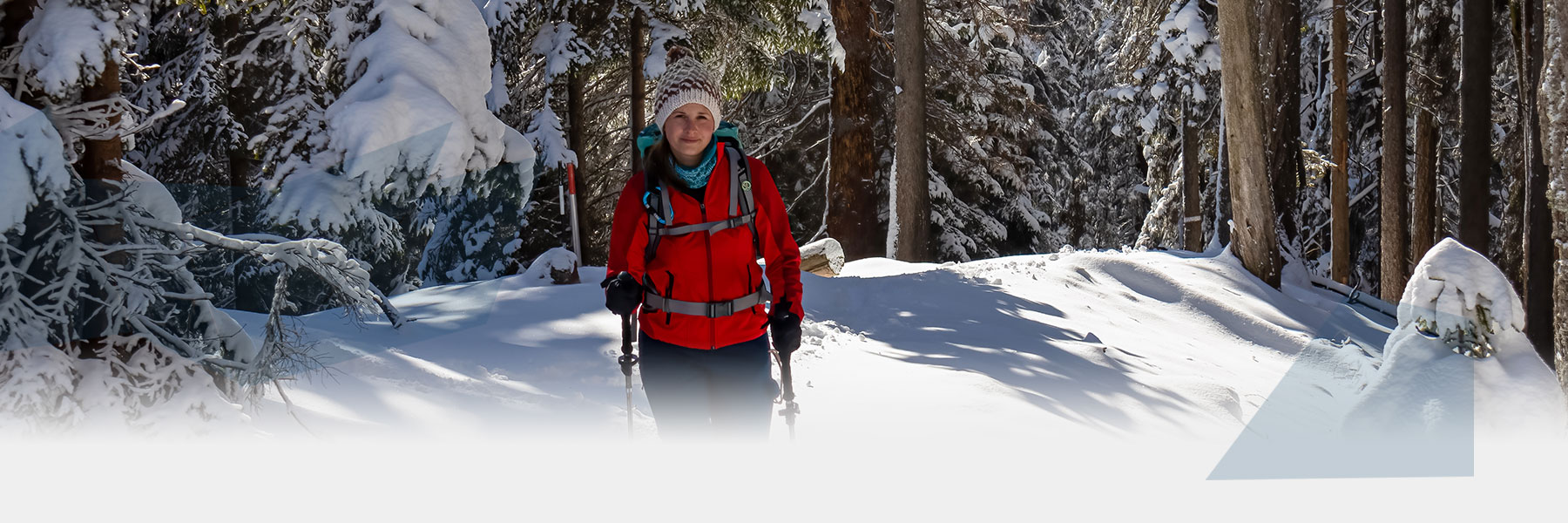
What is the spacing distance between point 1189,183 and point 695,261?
2114 cm

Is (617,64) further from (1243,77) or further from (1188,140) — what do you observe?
(1188,140)

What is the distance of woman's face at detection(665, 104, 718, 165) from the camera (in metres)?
3.40

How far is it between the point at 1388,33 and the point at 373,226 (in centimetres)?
1460

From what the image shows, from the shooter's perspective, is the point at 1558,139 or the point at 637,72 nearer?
the point at 1558,139

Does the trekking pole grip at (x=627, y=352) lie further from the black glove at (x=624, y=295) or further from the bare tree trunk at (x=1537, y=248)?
the bare tree trunk at (x=1537, y=248)

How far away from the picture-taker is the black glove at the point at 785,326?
11.5 feet

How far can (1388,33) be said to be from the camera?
15.2 meters

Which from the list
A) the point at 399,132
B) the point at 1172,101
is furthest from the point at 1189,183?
the point at 399,132

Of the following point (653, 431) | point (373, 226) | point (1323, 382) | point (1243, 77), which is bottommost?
point (1323, 382)

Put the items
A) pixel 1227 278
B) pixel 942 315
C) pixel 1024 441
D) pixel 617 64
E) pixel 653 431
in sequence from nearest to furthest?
1. pixel 1024 441
2. pixel 653 431
3. pixel 942 315
4. pixel 1227 278
5. pixel 617 64

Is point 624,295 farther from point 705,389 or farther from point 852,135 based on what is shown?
point 852,135

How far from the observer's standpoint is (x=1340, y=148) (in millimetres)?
17125

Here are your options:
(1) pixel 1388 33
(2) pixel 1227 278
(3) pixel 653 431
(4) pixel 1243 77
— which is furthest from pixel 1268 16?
(3) pixel 653 431

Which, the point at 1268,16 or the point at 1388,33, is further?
the point at 1388,33
